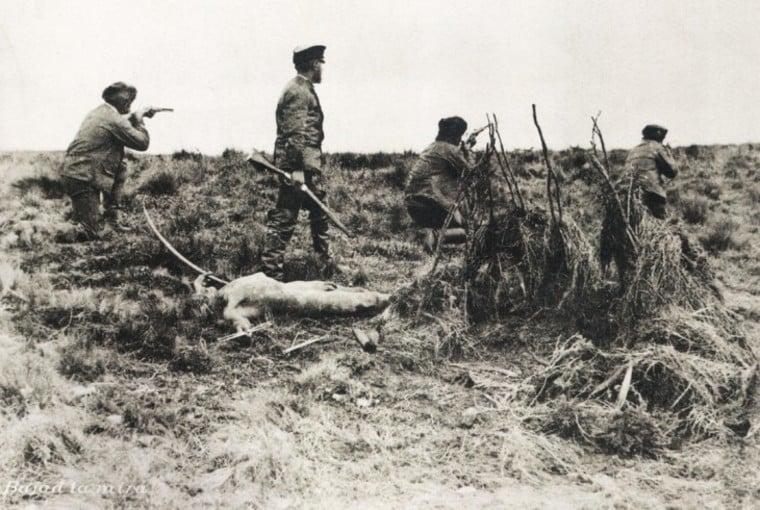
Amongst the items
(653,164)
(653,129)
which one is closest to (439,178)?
(653,164)

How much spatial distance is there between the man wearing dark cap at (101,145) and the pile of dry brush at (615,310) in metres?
3.71

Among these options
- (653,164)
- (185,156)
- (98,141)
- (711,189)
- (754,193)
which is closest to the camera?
(98,141)

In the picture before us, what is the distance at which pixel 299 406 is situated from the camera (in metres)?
3.88

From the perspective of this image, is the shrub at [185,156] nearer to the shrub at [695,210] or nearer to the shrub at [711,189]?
the shrub at [695,210]

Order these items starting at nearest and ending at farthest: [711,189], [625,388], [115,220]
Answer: [625,388]
[115,220]
[711,189]

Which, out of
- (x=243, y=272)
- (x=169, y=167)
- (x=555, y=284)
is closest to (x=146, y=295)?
(x=243, y=272)

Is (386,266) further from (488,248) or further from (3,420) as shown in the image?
(3,420)

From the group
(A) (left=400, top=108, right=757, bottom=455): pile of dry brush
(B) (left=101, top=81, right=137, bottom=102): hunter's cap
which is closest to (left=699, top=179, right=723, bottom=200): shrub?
(A) (left=400, top=108, right=757, bottom=455): pile of dry brush

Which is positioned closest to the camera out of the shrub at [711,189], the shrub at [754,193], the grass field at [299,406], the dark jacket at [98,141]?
the grass field at [299,406]

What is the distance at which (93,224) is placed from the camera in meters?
6.89

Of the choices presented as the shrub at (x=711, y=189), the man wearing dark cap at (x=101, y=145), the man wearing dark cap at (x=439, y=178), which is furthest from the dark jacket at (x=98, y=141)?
the shrub at (x=711, y=189)

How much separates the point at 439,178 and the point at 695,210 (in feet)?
13.8

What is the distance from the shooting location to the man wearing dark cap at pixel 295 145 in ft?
19.6

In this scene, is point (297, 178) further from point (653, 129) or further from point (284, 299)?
point (653, 129)
